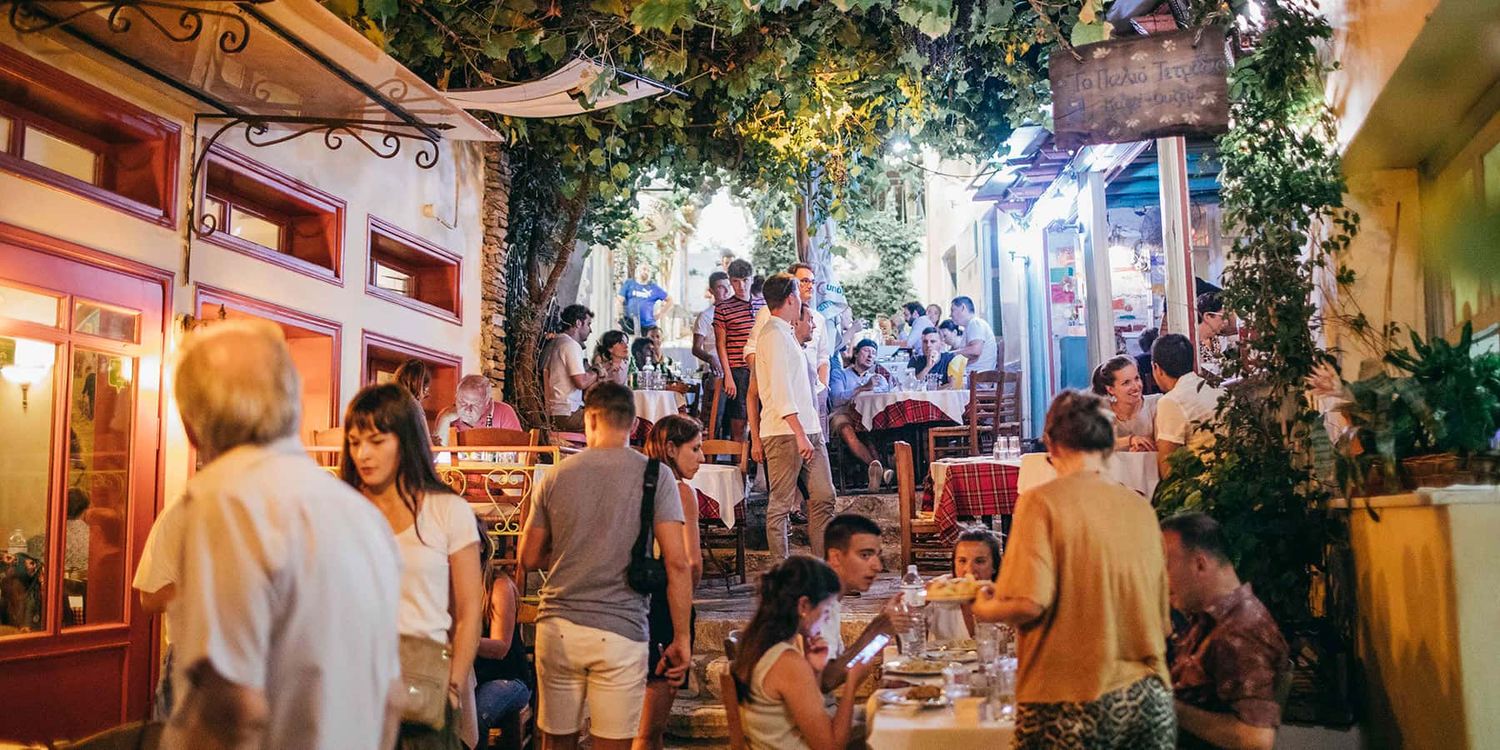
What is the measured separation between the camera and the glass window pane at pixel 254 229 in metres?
7.33

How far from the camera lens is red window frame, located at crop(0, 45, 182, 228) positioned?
5.42m

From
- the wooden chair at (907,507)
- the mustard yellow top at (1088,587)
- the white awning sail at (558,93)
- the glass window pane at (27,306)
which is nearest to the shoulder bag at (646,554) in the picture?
the mustard yellow top at (1088,587)

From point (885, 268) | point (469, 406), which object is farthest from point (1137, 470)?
point (885, 268)

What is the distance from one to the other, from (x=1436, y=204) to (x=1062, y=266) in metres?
8.08

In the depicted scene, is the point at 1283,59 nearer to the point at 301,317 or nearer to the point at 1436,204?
the point at 1436,204

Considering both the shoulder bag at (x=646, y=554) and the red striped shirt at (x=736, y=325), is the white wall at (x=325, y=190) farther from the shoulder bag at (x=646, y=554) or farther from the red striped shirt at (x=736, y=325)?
the shoulder bag at (x=646, y=554)

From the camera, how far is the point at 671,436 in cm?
531

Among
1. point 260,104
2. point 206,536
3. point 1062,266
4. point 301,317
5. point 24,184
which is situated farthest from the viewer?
point 1062,266

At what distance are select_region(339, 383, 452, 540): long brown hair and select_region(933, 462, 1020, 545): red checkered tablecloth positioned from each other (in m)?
4.79

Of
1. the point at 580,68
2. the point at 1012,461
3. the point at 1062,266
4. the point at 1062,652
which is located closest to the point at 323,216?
the point at 580,68

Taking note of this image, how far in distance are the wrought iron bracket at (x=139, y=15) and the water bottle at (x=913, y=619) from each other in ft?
10.8

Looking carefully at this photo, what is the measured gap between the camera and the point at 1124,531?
296 centimetres

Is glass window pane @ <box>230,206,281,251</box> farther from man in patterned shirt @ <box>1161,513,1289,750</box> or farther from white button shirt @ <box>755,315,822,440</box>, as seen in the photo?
man in patterned shirt @ <box>1161,513,1289,750</box>

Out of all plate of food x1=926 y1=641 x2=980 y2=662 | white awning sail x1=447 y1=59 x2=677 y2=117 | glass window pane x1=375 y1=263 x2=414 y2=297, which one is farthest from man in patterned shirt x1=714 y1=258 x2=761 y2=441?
plate of food x1=926 y1=641 x2=980 y2=662
